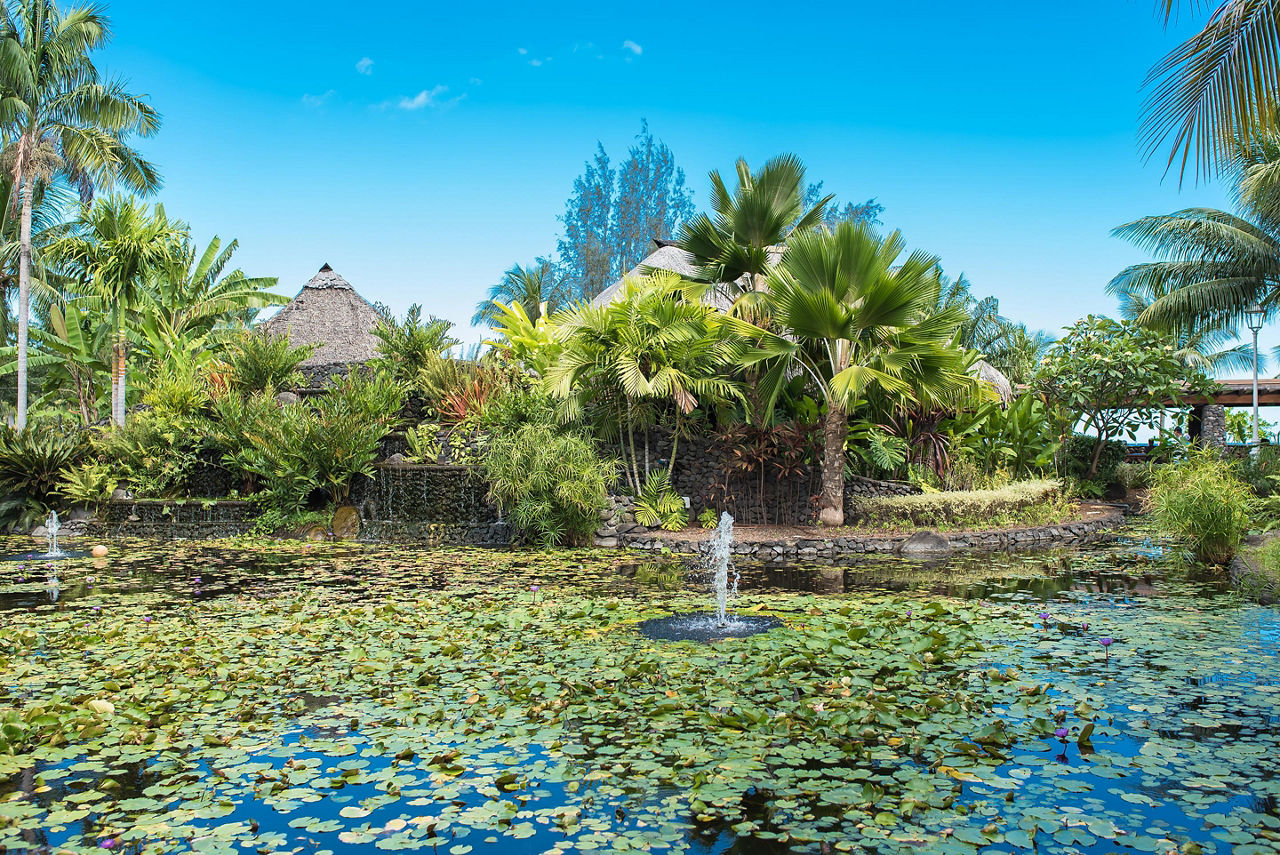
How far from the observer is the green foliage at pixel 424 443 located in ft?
48.9

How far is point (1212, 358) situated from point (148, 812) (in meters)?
34.0

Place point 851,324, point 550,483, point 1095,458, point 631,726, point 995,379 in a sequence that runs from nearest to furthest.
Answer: point 631,726 < point 550,483 < point 851,324 < point 995,379 < point 1095,458

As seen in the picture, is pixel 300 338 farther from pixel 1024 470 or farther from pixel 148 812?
pixel 148 812

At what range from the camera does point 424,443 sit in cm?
1502

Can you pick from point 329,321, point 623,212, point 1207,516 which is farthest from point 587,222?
point 1207,516

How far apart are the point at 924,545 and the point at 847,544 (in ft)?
3.28

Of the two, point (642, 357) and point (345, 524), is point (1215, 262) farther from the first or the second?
point (345, 524)

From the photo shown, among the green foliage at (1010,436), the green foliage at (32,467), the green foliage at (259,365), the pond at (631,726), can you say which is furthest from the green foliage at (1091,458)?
the green foliage at (32,467)

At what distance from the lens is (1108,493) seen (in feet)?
60.2

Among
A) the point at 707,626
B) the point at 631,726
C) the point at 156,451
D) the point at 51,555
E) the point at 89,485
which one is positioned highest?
the point at 156,451

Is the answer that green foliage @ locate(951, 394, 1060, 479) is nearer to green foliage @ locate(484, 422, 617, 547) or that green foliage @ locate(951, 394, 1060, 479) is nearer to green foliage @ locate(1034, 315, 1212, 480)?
green foliage @ locate(1034, 315, 1212, 480)

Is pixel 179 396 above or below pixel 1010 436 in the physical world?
above

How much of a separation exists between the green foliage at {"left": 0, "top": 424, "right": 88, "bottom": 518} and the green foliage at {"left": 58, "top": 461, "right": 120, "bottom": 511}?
7.1 inches

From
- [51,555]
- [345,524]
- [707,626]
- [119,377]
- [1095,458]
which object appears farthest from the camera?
[119,377]
